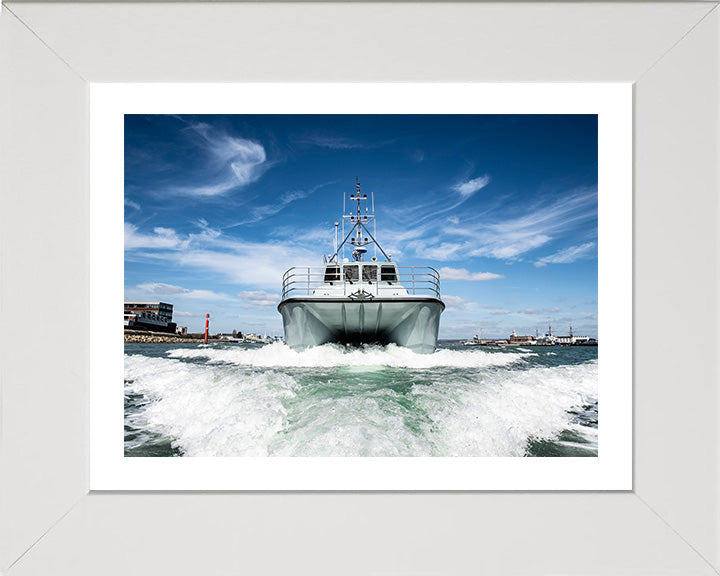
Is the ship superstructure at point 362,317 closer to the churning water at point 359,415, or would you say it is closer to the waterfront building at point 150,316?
the churning water at point 359,415

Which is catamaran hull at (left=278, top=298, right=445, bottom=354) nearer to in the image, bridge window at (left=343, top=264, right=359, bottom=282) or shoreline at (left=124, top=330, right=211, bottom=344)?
bridge window at (left=343, top=264, right=359, bottom=282)

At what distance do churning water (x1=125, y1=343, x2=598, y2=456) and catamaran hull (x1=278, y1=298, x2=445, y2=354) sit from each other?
643mm

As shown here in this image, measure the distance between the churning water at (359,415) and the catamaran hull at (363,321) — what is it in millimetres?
643

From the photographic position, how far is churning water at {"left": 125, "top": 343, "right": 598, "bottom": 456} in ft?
7.04

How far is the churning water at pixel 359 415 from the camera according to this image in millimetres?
2146

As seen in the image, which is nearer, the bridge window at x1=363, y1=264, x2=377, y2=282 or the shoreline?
the bridge window at x1=363, y1=264, x2=377, y2=282

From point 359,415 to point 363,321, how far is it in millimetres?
2428

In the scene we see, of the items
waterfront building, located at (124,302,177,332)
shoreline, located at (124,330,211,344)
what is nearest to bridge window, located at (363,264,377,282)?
shoreline, located at (124,330,211,344)

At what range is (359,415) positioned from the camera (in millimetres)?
2375

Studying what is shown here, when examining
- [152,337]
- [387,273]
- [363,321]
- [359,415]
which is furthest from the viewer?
[152,337]
